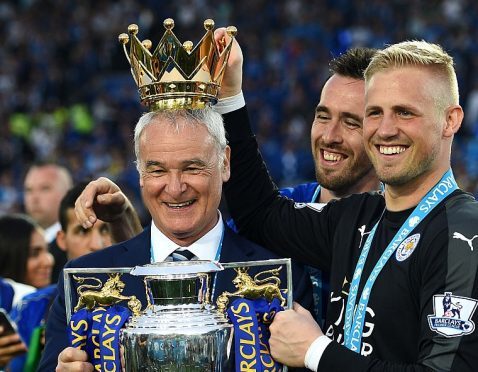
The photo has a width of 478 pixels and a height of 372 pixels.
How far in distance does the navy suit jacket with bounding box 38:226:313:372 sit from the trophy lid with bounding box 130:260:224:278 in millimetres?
380

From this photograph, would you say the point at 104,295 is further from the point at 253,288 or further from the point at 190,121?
the point at 190,121

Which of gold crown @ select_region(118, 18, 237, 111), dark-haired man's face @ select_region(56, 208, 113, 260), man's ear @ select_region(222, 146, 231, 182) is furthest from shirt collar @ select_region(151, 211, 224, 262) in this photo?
dark-haired man's face @ select_region(56, 208, 113, 260)

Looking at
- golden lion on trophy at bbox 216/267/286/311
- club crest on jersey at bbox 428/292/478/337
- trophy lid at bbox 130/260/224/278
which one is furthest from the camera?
golden lion on trophy at bbox 216/267/286/311

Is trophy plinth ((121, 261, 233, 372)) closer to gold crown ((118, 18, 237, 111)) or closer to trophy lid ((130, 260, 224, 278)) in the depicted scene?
trophy lid ((130, 260, 224, 278))

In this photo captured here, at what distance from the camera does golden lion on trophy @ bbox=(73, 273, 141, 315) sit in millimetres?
3441

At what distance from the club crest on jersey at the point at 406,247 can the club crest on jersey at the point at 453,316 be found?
0.72 ft

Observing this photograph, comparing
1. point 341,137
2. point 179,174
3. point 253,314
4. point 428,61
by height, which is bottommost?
point 253,314

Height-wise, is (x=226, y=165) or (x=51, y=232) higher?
(x=226, y=165)

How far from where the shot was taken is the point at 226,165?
378 cm

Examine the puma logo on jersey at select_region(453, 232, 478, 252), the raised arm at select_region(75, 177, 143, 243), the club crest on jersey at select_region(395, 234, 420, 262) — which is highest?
the raised arm at select_region(75, 177, 143, 243)

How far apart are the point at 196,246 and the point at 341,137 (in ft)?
A: 2.84

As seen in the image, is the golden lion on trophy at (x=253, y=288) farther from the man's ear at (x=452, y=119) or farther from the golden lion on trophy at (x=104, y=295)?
the man's ear at (x=452, y=119)

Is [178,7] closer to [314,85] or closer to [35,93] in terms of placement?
[35,93]

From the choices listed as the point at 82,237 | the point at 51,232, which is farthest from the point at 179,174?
the point at 51,232
